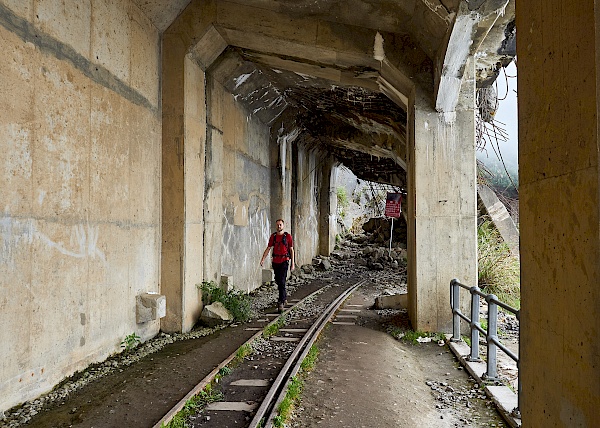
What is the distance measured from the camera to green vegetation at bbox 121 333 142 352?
6.44 m

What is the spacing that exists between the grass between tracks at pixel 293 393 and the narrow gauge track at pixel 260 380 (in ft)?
0.16

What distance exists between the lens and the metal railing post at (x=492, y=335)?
475cm

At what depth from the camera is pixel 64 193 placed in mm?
5066

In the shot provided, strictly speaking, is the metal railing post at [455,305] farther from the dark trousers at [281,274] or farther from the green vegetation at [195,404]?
the dark trousers at [281,274]

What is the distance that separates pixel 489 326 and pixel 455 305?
182 centimetres

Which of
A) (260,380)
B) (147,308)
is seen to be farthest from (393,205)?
(260,380)

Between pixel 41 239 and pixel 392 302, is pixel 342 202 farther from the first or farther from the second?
pixel 41 239

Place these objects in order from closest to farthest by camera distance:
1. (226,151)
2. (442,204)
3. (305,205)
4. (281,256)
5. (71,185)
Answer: (71,185), (442,204), (281,256), (226,151), (305,205)

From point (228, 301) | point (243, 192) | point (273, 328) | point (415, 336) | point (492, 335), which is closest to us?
point (492, 335)

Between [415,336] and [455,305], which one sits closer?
[455,305]

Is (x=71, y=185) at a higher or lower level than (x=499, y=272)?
higher

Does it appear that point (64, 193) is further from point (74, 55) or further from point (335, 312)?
point (335, 312)

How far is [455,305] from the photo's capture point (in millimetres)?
6711

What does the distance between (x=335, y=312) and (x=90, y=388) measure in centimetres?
560
